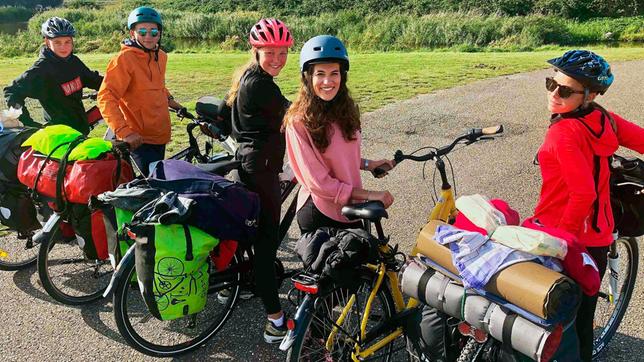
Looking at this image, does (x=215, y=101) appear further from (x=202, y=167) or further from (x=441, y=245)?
(x=441, y=245)

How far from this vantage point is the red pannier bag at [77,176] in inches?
142

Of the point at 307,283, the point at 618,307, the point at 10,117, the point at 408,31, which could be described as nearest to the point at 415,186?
the point at 618,307

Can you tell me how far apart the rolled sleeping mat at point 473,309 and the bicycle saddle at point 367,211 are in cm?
32

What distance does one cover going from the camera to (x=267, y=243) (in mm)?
3453

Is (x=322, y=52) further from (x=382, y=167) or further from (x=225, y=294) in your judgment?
(x=225, y=294)

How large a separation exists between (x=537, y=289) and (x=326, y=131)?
1.44 meters

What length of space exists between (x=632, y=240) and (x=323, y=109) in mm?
2184

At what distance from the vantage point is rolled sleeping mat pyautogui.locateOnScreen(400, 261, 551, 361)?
77.9 inches

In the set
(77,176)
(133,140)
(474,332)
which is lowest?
(474,332)

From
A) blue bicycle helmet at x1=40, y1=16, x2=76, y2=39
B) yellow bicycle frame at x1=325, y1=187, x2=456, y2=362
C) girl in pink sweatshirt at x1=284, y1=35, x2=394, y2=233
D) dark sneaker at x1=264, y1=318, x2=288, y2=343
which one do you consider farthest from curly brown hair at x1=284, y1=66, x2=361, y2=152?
blue bicycle helmet at x1=40, y1=16, x2=76, y2=39

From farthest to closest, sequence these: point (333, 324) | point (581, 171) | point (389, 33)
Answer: point (389, 33), point (333, 324), point (581, 171)

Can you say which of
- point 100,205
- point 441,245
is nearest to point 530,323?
point 441,245

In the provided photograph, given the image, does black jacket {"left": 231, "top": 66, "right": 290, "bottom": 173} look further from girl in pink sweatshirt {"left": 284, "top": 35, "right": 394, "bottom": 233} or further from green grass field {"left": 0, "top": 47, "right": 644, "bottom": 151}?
green grass field {"left": 0, "top": 47, "right": 644, "bottom": 151}

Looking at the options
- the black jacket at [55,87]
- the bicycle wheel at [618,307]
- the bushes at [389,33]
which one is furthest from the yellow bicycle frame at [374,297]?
the bushes at [389,33]
